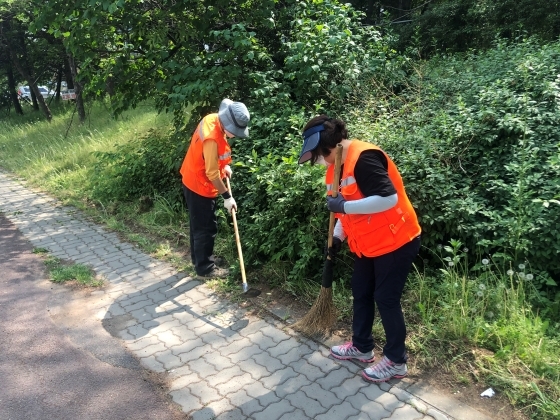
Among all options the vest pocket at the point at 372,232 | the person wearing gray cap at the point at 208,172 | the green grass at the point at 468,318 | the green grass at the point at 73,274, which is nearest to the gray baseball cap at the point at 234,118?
the person wearing gray cap at the point at 208,172

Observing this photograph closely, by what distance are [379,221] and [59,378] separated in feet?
8.33

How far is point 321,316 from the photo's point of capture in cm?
345

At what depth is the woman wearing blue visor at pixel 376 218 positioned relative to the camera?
248 cm

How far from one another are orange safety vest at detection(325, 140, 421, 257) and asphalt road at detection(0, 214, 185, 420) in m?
1.61

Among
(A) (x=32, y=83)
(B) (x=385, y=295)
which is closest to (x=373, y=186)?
(B) (x=385, y=295)

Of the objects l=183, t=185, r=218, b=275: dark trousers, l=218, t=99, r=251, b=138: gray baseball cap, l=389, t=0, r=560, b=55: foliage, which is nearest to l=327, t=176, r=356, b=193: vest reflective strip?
l=218, t=99, r=251, b=138: gray baseball cap

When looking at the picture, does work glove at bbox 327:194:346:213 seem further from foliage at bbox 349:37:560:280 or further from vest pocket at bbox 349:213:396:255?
foliage at bbox 349:37:560:280

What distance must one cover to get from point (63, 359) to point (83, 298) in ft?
3.47

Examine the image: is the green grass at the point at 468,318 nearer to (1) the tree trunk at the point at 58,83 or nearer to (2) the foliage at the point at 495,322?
(2) the foliage at the point at 495,322

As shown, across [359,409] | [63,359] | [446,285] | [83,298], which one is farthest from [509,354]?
[83,298]

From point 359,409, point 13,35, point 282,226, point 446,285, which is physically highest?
point 13,35

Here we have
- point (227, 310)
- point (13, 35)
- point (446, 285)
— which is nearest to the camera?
point (446, 285)

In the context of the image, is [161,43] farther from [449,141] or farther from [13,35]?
[13,35]

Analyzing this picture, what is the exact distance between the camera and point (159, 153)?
7.24 meters
